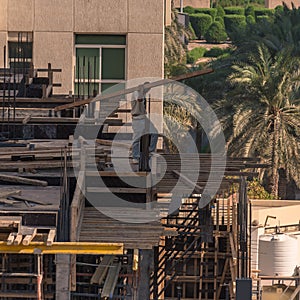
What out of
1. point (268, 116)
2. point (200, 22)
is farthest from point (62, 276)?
point (200, 22)

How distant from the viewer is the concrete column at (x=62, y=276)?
50.1ft

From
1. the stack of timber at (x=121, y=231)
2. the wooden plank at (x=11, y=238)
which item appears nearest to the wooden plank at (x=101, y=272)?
the stack of timber at (x=121, y=231)

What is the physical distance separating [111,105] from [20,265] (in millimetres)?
14270

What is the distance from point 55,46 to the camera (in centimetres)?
3506

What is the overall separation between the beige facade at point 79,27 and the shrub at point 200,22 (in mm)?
107342

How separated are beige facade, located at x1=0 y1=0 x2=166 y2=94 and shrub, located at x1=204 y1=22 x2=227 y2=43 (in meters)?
105

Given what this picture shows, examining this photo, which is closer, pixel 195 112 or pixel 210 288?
pixel 210 288

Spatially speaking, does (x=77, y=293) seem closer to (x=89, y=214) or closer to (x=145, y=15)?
(x=89, y=214)

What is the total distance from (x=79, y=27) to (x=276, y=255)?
35.3 ft

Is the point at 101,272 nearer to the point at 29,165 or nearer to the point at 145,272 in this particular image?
the point at 145,272

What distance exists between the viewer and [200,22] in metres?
143

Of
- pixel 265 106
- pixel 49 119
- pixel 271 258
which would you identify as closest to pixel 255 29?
pixel 265 106

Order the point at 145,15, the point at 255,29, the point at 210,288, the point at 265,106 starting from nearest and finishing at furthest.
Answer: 1. the point at 210,288
2. the point at 145,15
3. the point at 265,106
4. the point at 255,29

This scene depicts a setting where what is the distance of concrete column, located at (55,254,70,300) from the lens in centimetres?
1527
